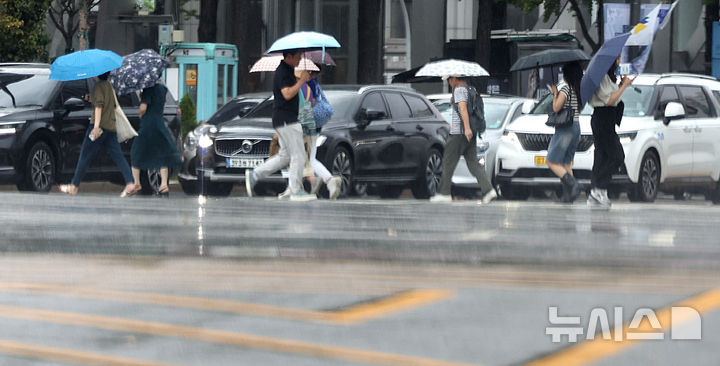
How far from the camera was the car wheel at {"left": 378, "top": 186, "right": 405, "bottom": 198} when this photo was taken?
57.4 ft

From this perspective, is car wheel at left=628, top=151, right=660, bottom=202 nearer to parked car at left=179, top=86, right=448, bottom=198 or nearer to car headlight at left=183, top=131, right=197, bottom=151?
parked car at left=179, top=86, right=448, bottom=198

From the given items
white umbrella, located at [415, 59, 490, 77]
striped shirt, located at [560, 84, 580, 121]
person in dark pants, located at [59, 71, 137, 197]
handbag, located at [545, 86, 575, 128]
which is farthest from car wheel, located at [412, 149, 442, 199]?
person in dark pants, located at [59, 71, 137, 197]

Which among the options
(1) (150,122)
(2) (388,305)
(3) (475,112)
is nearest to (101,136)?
(1) (150,122)

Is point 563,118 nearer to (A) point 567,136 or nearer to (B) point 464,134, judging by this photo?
(A) point 567,136

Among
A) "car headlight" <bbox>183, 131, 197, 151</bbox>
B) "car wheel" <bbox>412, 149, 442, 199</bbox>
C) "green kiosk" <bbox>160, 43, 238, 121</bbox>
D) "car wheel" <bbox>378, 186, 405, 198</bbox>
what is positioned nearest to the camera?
"car headlight" <bbox>183, 131, 197, 151</bbox>

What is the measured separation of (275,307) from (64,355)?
2.88ft

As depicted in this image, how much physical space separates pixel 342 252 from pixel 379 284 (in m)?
0.64

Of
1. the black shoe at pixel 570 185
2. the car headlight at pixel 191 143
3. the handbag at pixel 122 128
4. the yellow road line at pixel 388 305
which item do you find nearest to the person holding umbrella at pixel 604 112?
the black shoe at pixel 570 185

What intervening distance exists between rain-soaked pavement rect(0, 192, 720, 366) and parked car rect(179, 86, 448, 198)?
27.0ft

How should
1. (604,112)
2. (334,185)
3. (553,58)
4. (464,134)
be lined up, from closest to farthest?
(604,112), (334,185), (464,134), (553,58)

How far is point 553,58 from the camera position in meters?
14.8

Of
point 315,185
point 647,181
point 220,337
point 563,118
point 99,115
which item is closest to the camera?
point 220,337

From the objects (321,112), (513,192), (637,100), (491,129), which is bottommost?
(513,192)

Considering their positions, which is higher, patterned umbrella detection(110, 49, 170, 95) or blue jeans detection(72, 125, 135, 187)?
patterned umbrella detection(110, 49, 170, 95)
